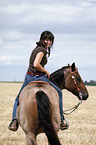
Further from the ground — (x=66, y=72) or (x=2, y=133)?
(x=66, y=72)

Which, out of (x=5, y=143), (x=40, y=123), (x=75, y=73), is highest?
(x=75, y=73)

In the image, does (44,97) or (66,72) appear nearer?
(44,97)

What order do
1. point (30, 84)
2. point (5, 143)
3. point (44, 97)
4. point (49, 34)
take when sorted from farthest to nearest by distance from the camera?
point (5, 143) < point (49, 34) < point (30, 84) < point (44, 97)

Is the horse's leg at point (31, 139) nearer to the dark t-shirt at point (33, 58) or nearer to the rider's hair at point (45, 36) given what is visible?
the dark t-shirt at point (33, 58)

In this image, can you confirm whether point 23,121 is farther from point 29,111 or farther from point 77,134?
point 77,134

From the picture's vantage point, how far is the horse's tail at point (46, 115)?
440 centimetres

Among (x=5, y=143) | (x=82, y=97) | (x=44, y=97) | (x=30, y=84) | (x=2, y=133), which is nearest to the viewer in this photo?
(x=44, y=97)

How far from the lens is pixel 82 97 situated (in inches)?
224

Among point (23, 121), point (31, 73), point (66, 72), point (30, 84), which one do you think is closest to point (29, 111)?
point (23, 121)

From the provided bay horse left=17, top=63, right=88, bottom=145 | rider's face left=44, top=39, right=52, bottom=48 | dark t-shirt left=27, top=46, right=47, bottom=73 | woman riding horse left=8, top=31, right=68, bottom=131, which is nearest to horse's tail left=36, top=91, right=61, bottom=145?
bay horse left=17, top=63, right=88, bottom=145

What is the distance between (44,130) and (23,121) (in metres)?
0.44

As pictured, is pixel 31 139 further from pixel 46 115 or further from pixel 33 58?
pixel 33 58

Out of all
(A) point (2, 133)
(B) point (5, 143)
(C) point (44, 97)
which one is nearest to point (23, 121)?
(C) point (44, 97)

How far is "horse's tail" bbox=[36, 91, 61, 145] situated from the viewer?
440 centimetres
